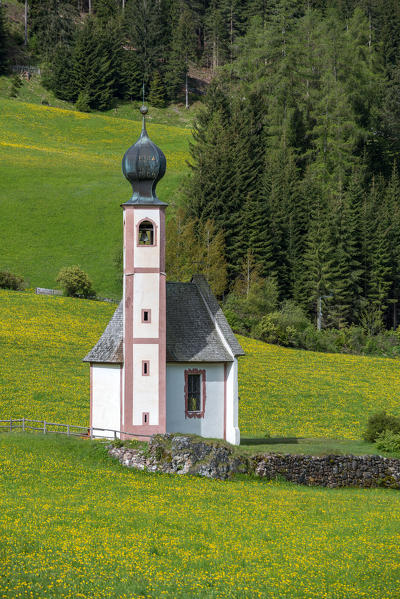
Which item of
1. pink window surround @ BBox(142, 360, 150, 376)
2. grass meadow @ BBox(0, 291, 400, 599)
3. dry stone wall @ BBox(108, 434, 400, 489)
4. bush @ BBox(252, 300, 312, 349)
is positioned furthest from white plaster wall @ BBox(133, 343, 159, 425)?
bush @ BBox(252, 300, 312, 349)

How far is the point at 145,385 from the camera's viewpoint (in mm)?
36656

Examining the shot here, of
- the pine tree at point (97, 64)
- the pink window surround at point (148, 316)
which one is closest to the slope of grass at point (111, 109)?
the pine tree at point (97, 64)

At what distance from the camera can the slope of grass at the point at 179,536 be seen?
1942 centimetres

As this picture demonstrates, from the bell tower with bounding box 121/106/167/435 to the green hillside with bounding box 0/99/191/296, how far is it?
135ft

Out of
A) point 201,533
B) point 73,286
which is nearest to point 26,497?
point 201,533

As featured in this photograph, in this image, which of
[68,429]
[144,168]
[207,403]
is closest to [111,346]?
[68,429]

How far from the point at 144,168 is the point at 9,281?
39.7 m

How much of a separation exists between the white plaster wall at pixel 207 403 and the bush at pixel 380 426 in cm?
720

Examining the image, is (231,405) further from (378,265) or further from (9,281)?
(378,265)

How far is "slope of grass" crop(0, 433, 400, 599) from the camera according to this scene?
1942 centimetres

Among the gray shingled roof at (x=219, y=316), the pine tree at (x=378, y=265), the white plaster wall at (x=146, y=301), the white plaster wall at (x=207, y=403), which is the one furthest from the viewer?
the pine tree at (x=378, y=265)

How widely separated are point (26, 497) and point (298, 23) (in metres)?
93.4

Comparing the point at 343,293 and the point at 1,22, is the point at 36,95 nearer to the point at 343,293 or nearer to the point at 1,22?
the point at 1,22

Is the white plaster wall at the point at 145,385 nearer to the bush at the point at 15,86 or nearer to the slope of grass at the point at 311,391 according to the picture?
the slope of grass at the point at 311,391
